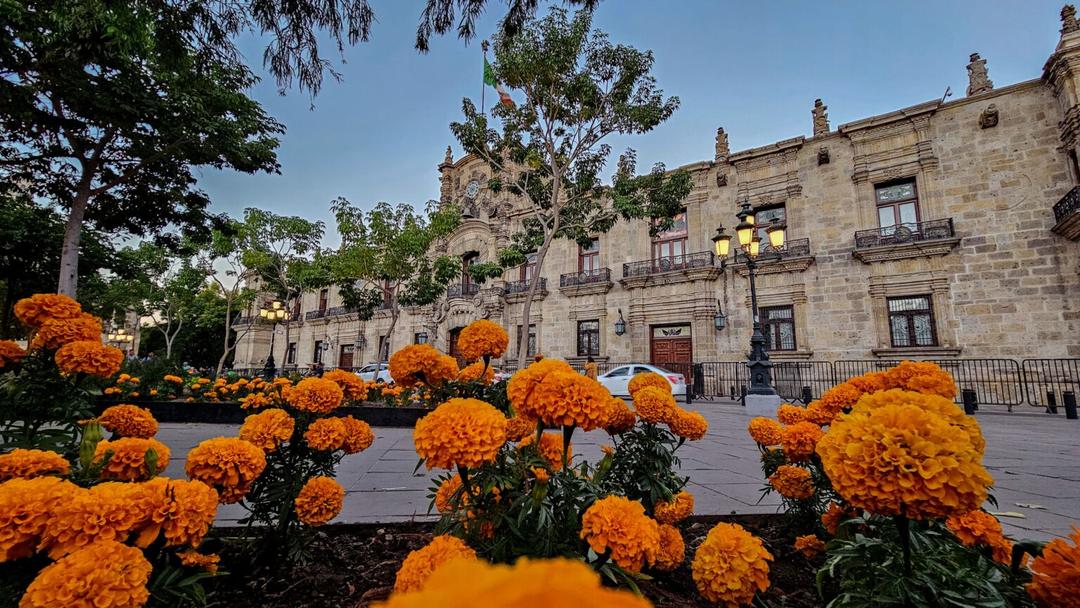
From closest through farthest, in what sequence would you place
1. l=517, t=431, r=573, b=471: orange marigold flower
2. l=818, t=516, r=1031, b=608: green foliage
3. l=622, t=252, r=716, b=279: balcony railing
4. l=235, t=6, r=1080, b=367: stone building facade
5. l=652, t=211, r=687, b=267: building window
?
l=818, t=516, r=1031, b=608: green foliage, l=517, t=431, r=573, b=471: orange marigold flower, l=235, t=6, r=1080, b=367: stone building facade, l=622, t=252, r=716, b=279: balcony railing, l=652, t=211, r=687, b=267: building window

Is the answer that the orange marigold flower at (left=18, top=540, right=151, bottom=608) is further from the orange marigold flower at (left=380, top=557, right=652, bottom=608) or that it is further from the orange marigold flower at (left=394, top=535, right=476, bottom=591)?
the orange marigold flower at (left=380, top=557, right=652, bottom=608)

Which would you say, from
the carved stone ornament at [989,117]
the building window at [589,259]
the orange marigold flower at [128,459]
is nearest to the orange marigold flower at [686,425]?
the orange marigold flower at [128,459]

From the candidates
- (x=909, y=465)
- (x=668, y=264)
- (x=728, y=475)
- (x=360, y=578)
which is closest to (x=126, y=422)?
(x=360, y=578)

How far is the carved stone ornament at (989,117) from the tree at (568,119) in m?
9.72

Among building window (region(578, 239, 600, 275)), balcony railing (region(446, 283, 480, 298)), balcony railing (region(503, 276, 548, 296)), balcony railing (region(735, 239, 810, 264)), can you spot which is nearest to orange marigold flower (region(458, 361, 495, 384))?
balcony railing (region(735, 239, 810, 264))

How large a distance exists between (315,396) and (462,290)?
20.7 meters

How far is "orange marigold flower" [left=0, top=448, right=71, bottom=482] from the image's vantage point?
116 cm

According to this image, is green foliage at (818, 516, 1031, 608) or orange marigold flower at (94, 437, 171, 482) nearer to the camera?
green foliage at (818, 516, 1031, 608)

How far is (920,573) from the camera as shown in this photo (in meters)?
1.01

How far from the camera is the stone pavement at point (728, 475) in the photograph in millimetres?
2662

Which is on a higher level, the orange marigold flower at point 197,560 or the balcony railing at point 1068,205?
the balcony railing at point 1068,205

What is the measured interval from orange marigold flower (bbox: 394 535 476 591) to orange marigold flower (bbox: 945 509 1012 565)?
1407mm

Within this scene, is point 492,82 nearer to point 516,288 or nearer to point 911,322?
point 516,288

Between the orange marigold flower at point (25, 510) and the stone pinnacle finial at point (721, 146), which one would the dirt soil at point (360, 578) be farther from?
the stone pinnacle finial at point (721, 146)
